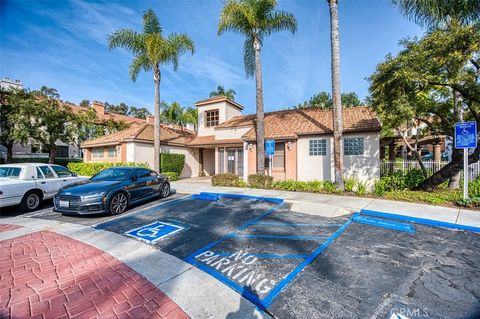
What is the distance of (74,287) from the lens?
3080 mm

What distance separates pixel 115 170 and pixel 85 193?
1.87m

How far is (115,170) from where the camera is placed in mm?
8070

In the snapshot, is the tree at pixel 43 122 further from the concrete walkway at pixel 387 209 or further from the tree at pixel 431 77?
the tree at pixel 431 77

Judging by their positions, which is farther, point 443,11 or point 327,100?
point 327,100

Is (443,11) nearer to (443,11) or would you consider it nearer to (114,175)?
(443,11)

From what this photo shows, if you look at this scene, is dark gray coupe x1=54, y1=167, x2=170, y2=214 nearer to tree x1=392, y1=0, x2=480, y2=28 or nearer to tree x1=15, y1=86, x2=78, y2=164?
tree x1=392, y1=0, x2=480, y2=28

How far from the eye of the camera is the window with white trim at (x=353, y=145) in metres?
12.0

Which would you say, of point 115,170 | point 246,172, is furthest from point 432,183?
point 115,170

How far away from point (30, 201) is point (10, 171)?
4.09ft

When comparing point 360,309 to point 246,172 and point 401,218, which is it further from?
point 246,172

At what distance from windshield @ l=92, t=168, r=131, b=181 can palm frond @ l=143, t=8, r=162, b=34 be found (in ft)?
37.1

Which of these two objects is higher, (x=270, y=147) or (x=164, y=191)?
(x=270, y=147)

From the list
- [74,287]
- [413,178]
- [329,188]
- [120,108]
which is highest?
[120,108]

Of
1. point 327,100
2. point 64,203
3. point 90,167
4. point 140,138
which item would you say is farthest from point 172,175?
point 327,100
